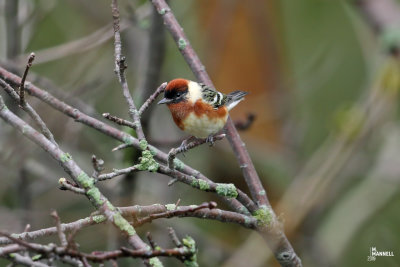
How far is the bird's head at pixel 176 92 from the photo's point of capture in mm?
4188

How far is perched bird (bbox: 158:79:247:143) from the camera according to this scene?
407cm

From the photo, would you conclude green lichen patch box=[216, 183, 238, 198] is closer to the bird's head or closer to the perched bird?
the perched bird

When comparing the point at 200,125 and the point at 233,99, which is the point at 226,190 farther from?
the point at 233,99

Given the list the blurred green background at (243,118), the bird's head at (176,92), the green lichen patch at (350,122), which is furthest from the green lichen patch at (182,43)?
the green lichen patch at (350,122)

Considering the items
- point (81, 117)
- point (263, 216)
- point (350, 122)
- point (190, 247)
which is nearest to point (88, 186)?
point (81, 117)

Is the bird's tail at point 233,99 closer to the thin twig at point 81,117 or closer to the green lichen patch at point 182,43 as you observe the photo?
the green lichen patch at point 182,43

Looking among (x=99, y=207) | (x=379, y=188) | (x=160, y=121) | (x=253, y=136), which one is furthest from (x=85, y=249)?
(x=99, y=207)

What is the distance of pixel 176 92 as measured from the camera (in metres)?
4.23

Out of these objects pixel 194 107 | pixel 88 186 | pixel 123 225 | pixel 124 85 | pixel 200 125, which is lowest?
pixel 123 225

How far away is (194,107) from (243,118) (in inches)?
124

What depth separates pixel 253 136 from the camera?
798cm

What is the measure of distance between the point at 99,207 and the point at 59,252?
408 millimetres

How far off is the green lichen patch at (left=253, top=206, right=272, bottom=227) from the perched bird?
1.35m

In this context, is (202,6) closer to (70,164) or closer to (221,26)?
(221,26)
